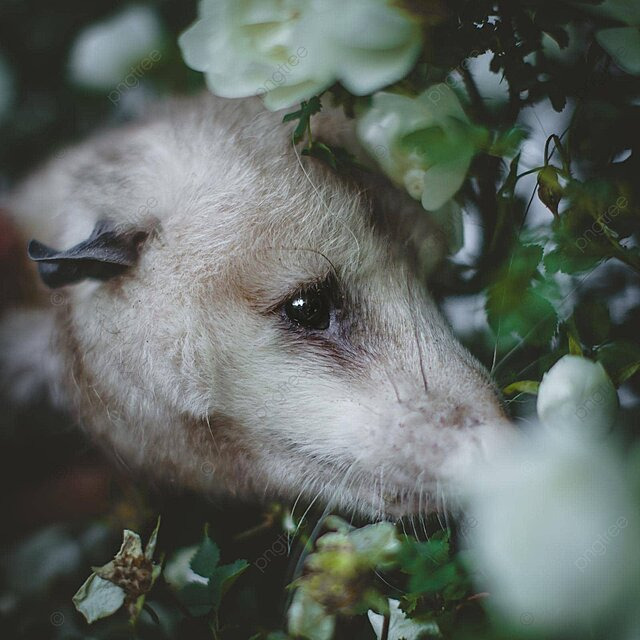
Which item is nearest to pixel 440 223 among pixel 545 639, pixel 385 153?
pixel 385 153

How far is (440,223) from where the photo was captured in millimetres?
785

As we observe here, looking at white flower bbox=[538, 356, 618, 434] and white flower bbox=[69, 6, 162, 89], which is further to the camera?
white flower bbox=[69, 6, 162, 89]

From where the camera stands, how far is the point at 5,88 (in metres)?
0.79

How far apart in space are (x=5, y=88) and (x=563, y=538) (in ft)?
2.49

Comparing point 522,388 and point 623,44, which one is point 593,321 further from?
point 623,44

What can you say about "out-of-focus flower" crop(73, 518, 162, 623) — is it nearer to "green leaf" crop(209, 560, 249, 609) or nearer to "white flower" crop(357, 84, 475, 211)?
"green leaf" crop(209, 560, 249, 609)

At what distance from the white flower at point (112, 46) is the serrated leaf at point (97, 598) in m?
0.55

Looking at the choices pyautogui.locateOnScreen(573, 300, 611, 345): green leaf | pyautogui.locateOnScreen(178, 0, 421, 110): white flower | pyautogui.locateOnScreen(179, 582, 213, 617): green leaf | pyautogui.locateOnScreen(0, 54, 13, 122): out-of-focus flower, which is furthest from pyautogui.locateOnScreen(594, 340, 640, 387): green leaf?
pyautogui.locateOnScreen(0, 54, 13, 122): out-of-focus flower

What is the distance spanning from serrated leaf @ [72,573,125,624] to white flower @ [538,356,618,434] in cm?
47

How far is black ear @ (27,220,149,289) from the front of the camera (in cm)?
72

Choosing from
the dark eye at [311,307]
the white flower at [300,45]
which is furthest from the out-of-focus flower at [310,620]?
the white flower at [300,45]

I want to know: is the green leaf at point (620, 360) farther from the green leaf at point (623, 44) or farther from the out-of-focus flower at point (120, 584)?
the out-of-focus flower at point (120, 584)

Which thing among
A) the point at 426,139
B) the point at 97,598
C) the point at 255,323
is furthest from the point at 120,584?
the point at 426,139

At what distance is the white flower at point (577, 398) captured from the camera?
2.11 ft
